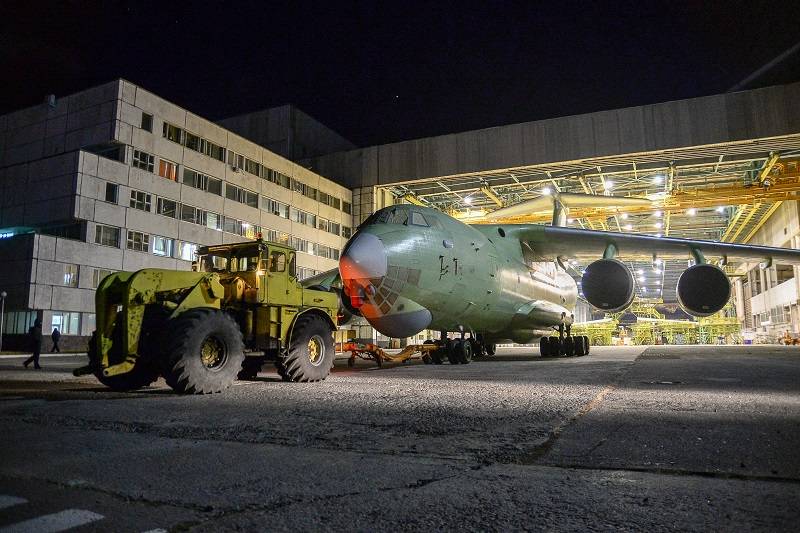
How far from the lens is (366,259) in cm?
1152

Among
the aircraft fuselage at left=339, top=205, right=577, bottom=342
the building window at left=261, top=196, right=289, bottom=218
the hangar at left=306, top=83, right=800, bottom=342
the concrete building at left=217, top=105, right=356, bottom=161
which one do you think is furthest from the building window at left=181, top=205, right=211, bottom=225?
the aircraft fuselage at left=339, top=205, right=577, bottom=342

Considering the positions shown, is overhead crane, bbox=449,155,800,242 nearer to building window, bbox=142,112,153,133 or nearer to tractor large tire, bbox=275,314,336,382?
building window, bbox=142,112,153,133

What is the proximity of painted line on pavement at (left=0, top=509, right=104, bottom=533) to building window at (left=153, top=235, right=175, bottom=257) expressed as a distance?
32.6 meters

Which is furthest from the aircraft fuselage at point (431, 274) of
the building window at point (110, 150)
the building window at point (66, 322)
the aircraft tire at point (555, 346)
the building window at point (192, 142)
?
the building window at point (66, 322)

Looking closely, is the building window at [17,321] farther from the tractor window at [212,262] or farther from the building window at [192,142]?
the tractor window at [212,262]

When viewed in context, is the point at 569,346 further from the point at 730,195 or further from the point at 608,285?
the point at 730,195

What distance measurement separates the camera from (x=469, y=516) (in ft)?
8.03

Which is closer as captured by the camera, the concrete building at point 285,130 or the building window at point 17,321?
the building window at point 17,321

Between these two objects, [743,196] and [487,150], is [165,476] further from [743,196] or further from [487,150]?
[743,196]

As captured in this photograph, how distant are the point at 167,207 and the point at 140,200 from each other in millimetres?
1801

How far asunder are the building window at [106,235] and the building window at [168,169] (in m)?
4.44

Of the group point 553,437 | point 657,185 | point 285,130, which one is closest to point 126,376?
point 553,437

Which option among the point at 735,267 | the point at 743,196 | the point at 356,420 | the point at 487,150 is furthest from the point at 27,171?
the point at 735,267

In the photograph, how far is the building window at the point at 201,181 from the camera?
34188mm
